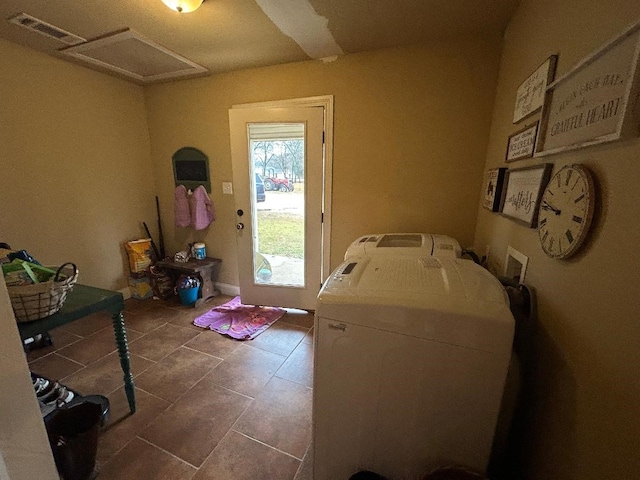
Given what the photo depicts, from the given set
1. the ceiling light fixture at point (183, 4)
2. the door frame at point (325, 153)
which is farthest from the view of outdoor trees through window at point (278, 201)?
the ceiling light fixture at point (183, 4)

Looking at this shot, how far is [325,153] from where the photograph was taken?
2.31 m

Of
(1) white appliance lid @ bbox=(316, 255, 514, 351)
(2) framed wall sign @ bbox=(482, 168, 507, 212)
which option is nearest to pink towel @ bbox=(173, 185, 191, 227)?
(1) white appliance lid @ bbox=(316, 255, 514, 351)

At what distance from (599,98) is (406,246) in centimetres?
107

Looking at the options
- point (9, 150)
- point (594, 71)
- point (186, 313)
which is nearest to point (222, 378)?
point (186, 313)

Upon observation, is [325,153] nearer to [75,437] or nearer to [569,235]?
[569,235]

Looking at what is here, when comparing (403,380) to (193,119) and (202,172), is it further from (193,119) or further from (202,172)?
(193,119)

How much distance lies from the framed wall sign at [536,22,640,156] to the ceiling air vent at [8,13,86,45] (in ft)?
9.37

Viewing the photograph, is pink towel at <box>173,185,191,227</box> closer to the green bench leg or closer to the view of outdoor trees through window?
the view of outdoor trees through window

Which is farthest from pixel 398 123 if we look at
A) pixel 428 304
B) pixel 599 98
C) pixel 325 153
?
pixel 428 304

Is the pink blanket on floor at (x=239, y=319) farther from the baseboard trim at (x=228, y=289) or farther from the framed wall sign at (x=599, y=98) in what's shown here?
the framed wall sign at (x=599, y=98)

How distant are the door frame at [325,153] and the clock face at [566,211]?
63.9 inches

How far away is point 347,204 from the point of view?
236 cm

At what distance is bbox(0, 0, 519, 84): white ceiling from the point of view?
1.51 metres

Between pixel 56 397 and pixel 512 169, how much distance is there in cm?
266
